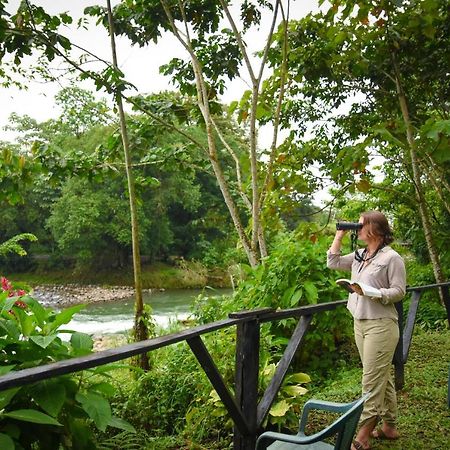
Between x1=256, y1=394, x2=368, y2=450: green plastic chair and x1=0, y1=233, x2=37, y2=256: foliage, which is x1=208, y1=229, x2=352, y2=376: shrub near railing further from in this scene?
x1=0, y1=233, x2=37, y2=256: foliage

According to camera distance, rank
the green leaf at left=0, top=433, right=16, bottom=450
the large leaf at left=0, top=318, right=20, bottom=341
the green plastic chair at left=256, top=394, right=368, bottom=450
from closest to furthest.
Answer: the green leaf at left=0, top=433, right=16, bottom=450 < the green plastic chair at left=256, top=394, right=368, bottom=450 < the large leaf at left=0, top=318, right=20, bottom=341

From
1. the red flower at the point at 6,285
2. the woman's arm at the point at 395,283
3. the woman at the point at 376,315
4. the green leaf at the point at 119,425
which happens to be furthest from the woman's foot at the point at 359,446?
the red flower at the point at 6,285

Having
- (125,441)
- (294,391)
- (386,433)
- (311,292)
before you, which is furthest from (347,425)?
(311,292)

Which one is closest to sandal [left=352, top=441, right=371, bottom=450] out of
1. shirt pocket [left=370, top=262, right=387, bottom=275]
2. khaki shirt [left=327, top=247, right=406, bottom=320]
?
khaki shirt [left=327, top=247, right=406, bottom=320]

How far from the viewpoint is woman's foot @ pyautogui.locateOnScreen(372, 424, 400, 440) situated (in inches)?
106

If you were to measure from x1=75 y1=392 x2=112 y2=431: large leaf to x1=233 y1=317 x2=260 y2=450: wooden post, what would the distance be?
70 cm

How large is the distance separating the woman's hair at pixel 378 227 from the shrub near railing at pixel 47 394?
1.56 m

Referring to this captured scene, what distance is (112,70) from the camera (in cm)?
474

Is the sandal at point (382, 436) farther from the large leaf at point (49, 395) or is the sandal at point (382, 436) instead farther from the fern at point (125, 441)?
the large leaf at point (49, 395)

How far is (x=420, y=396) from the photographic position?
3.45m

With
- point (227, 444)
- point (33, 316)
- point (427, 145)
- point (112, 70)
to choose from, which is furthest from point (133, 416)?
point (112, 70)

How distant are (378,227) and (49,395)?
184 cm

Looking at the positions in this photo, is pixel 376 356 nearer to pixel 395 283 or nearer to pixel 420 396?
pixel 395 283

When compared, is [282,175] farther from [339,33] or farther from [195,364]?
[195,364]
